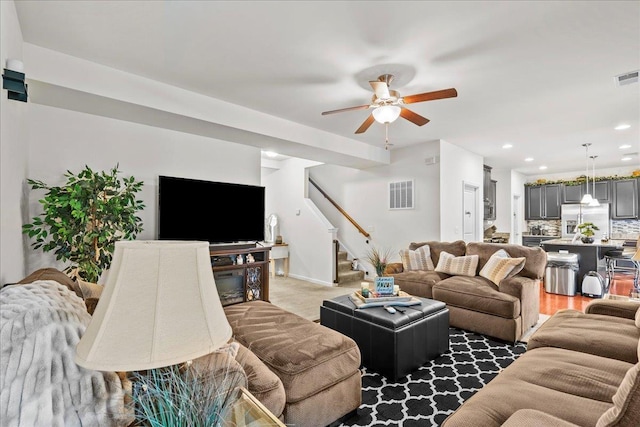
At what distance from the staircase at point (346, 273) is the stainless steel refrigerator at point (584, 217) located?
17.8 ft

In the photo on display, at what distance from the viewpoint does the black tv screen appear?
3725mm

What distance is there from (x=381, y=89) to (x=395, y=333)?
6.87 feet

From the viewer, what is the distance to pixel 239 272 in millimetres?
4273

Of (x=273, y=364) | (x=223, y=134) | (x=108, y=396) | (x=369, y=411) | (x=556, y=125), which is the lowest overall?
(x=369, y=411)

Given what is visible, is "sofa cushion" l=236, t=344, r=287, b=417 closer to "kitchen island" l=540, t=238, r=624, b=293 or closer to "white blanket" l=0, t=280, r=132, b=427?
"white blanket" l=0, t=280, r=132, b=427

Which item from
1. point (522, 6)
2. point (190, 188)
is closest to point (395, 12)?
point (522, 6)

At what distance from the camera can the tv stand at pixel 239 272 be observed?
13.4ft

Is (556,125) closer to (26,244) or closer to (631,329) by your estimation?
(631,329)

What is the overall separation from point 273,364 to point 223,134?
3.03 meters

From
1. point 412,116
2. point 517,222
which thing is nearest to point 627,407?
point 412,116

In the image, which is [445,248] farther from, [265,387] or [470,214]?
[265,387]

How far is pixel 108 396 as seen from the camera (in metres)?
0.99

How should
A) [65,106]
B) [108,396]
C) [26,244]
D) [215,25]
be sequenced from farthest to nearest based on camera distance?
[65,106], [26,244], [215,25], [108,396]

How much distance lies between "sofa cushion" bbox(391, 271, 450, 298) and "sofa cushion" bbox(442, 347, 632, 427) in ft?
7.07
